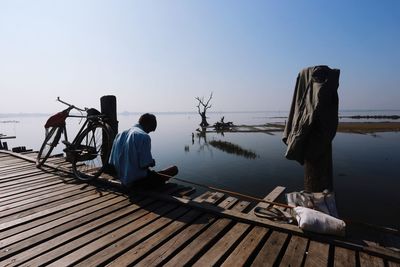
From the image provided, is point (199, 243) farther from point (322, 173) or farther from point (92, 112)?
point (92, 112)

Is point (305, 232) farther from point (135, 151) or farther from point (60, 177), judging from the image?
point (60, 177)

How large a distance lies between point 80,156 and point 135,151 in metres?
2.76

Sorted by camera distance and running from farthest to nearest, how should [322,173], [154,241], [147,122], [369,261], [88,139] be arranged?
[88,139], [147,122], [322,173], [154,241], [369,261]

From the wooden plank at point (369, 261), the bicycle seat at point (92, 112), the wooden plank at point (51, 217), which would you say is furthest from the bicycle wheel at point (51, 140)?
the wooden plank at point (369, 261)

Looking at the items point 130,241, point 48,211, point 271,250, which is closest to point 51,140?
point 48,211

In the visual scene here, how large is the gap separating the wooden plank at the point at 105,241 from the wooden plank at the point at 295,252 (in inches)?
79.6

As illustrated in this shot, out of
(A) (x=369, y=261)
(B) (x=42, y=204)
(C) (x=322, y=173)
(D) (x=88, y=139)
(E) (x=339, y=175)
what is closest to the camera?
(A) (x=369, y=261)

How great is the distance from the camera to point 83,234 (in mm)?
3418

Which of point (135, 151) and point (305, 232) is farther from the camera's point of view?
point (135, 151)

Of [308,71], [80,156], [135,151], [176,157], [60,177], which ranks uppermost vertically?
[308,71]

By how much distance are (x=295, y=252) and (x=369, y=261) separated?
2.52 feet

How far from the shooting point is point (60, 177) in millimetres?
6637

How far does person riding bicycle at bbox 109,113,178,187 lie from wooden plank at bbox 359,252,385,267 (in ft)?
11.5

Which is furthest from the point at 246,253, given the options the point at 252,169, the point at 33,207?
the point at 252,169
